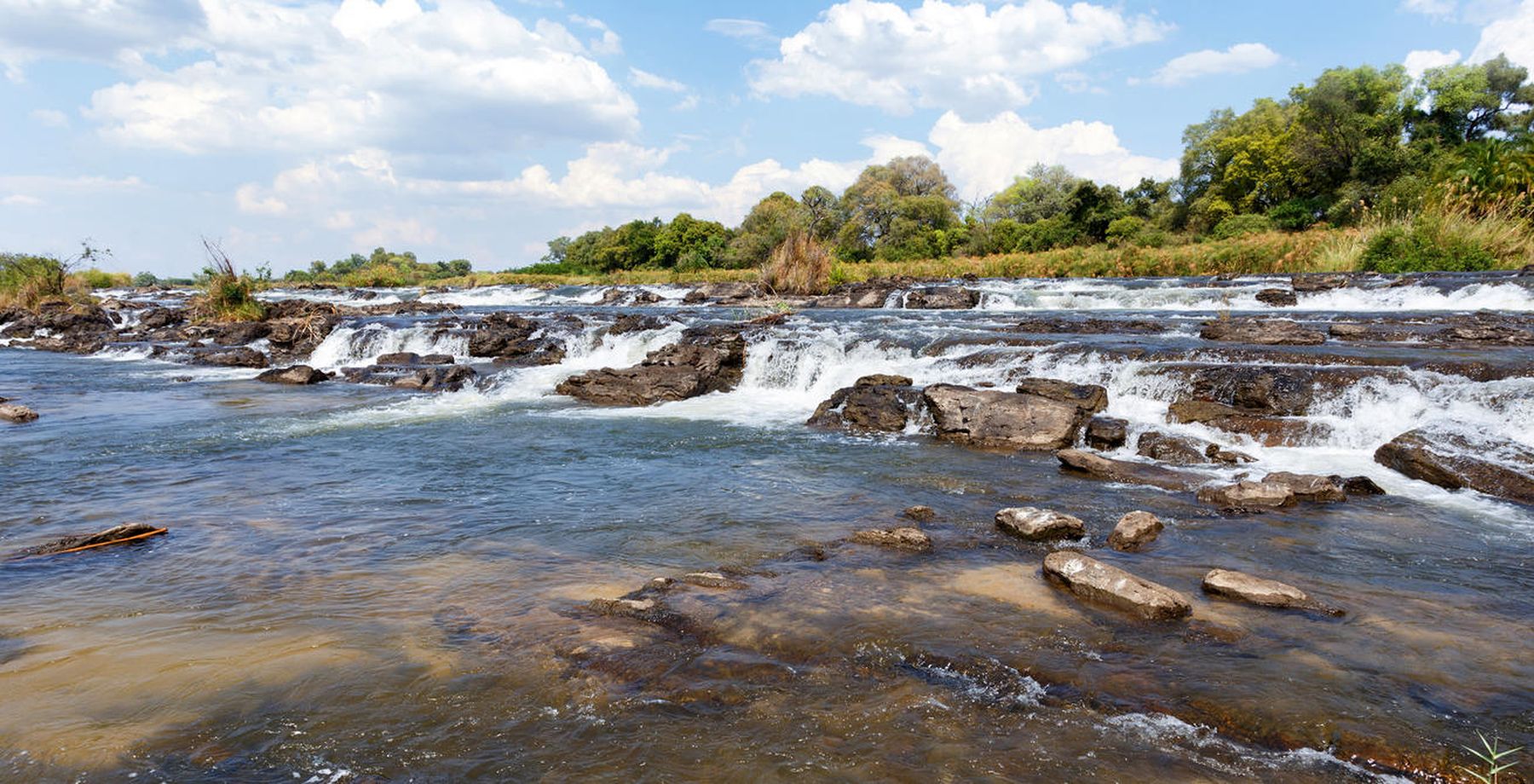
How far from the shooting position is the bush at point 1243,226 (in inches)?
1554

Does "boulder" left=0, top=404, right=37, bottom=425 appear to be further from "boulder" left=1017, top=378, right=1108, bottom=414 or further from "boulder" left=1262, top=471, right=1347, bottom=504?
"boulder" left=1262, top=471, right=1347, bottom=504

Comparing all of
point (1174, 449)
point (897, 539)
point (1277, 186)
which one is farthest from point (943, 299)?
point (1277, 186)

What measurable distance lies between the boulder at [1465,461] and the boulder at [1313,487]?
1249 millimetres

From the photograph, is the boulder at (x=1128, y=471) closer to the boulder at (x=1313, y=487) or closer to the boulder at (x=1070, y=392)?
the boulder at (x=1313, y=487)

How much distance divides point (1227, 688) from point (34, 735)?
5133 millimetres

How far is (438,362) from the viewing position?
57.1ft

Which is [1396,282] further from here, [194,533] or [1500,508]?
[194,533]

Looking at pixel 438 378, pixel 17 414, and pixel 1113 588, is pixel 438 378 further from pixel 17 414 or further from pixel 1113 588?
pixel 1113 588

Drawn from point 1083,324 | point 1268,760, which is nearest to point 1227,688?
point 1268,760

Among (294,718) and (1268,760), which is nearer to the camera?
(1268,760)

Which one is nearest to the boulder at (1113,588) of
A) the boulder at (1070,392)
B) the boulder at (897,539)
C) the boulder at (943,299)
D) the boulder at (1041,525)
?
the boulder at (1041,525)

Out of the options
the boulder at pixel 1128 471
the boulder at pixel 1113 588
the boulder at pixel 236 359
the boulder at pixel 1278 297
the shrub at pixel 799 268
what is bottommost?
the boulder at pixel 1128 471

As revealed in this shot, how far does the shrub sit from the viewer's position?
28.6m

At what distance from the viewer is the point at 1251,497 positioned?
6.63 meters
